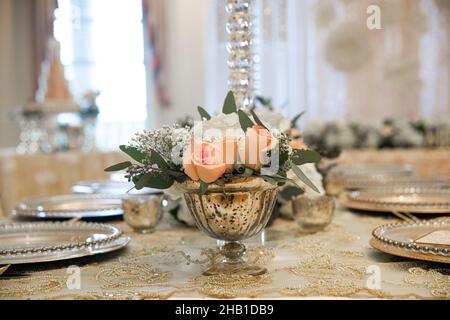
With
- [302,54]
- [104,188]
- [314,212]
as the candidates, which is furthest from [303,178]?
[302,54]

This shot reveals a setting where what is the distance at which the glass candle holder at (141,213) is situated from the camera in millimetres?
1433

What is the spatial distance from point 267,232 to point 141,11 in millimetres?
4834

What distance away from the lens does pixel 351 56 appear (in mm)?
5730

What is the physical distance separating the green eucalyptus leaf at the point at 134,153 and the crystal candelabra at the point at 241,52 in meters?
0.59

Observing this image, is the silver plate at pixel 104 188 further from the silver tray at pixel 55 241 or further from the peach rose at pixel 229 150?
the peach rose at pixel 229 150

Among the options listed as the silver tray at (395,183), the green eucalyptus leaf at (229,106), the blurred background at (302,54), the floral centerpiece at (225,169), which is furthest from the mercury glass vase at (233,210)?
the blurred background at (302,54)

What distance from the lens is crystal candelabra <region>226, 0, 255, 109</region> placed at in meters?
1.61

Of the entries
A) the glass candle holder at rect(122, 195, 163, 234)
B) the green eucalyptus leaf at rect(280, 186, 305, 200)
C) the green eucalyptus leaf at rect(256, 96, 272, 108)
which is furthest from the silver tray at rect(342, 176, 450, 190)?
the glass candle holder at rect(122, 195, 163, 234)

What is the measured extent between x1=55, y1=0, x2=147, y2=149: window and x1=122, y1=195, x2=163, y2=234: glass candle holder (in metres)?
4.67

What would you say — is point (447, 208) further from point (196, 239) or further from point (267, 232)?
point (196, 239)

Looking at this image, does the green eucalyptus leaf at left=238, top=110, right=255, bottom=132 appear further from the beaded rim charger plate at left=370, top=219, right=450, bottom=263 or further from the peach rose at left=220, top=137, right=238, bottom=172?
the beaded rim charger plate at left=370, top=219, right=450, bottom=263

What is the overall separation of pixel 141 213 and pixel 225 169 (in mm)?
536

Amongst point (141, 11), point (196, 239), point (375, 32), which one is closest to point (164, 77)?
point (141, 11)

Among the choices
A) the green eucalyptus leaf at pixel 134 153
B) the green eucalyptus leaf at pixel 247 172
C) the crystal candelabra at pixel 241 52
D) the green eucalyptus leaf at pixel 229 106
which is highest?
the crystal candelabra at pixel 241 52
